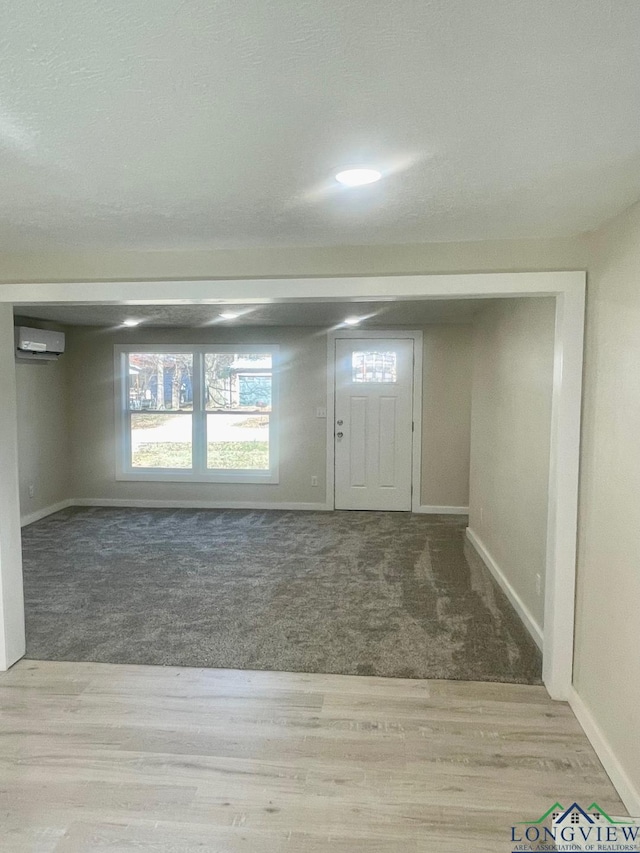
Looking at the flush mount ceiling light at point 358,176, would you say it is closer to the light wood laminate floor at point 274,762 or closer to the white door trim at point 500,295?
the white door trim at point 500,295

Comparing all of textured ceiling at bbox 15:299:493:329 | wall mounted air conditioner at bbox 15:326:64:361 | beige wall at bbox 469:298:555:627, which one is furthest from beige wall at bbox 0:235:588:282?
wall mounted air conditioner at bbox 15:326:64:361

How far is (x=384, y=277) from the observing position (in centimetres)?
265

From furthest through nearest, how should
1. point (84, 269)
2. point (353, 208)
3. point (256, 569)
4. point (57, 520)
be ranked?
1. point (57, 520)
2. point (256, 569)
3. point (84, 269)
4. point (353, 208)

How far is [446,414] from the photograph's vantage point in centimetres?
626

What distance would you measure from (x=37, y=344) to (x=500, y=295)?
15.3 feet

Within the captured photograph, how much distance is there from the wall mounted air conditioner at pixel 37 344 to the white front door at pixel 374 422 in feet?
9.73

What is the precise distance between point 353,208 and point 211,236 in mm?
730

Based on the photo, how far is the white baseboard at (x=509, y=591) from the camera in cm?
325

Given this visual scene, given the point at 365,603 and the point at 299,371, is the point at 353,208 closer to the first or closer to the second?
the point at 365,603

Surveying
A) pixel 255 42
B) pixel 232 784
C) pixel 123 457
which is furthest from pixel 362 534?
pixel 255 42

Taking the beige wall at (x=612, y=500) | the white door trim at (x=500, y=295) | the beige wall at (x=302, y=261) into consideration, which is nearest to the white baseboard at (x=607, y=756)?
the beige wall at (x=612, y=500)

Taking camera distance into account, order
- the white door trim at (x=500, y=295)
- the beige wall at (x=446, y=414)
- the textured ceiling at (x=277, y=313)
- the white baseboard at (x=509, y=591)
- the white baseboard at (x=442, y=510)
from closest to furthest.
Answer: the white door trim at (x=500, y=295)
the white baseboard at (x=509, y=591)
the textured ceiling at (x=277, y=313)
the beige wall at (x=446, y=414)
the white baseboard at (x=442, y=510)

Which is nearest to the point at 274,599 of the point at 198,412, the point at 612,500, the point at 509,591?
the point at 509,591

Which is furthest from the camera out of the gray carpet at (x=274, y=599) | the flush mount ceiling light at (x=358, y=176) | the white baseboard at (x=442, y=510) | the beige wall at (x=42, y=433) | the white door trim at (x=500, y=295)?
the white baseboard at (x=442, y=510)
